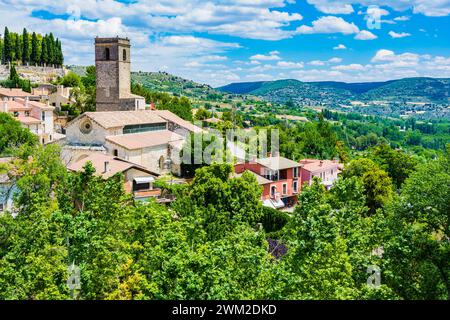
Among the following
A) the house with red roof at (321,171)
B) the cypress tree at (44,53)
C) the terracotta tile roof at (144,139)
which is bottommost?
the house with red roof at (321,171)

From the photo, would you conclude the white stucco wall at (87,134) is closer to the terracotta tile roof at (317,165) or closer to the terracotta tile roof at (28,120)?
the terracotta tile roof at (28,120)

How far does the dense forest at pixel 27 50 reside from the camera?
9156 centimetres

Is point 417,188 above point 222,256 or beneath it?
above

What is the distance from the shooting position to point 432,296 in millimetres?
14773

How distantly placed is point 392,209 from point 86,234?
429 inches

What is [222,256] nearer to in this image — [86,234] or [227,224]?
[86,234]

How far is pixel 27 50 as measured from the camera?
9400 centimetres

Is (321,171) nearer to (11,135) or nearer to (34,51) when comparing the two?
(11,135)

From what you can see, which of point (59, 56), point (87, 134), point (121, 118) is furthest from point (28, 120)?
point (59, 56)

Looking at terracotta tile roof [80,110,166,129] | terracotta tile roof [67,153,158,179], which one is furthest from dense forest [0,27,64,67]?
terracotta tile roof [67,153,158,179]

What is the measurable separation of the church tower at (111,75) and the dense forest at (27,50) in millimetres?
37304

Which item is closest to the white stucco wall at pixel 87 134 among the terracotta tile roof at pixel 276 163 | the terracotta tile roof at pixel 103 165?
the terracotta tile roof at pixel 103 165

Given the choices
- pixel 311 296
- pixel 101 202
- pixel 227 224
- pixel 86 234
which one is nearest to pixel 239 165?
pixel 227 224

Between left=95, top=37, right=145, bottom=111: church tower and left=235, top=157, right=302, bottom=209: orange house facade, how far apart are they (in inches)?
789
